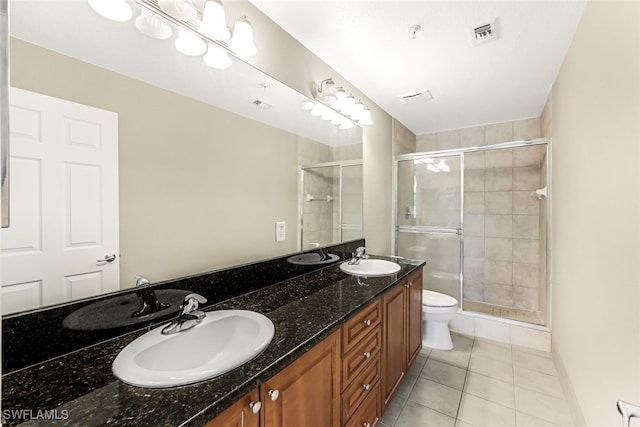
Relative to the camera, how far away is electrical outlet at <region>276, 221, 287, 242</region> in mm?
1620

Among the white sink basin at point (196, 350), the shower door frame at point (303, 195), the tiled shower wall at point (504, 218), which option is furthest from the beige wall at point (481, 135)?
the white sink basin at point (196, 350)

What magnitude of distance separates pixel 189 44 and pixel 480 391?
264 cm

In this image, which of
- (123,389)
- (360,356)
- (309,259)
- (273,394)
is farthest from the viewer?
(309,259)

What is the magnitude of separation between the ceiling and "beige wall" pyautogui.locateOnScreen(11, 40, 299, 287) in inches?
27.6

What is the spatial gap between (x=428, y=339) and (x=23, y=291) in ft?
8.69

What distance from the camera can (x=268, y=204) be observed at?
5.14 ft

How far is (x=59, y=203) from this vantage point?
822mm

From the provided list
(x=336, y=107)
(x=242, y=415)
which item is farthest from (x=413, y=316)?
(x=336, y=107)

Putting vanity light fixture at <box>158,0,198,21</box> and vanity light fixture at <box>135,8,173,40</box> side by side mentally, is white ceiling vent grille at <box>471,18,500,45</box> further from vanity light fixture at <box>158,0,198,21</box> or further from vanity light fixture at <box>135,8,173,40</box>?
vanity light fixture at <box>135,8,173,40</box>

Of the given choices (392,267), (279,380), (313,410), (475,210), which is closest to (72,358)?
(279,380)

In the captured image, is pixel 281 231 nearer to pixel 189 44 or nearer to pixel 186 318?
pixel 186 318

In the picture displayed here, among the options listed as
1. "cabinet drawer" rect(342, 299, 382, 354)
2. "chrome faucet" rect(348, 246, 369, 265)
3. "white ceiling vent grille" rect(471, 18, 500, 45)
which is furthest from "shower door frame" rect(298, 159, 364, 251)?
"white ceiling vent grille" rect(471, 18, 500, 45)

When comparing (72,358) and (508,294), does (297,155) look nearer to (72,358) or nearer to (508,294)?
(72,358)

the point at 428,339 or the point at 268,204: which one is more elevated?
the point at 268,204
